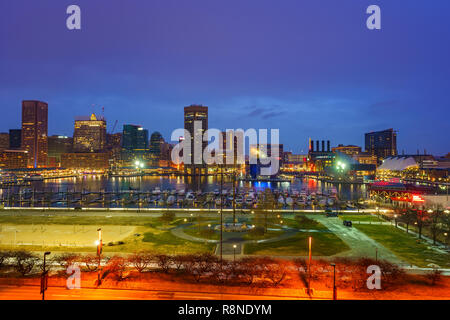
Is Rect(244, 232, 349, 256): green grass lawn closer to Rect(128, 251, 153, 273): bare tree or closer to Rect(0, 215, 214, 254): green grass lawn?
Rect(0, 215, 214, 254): green grass lawn

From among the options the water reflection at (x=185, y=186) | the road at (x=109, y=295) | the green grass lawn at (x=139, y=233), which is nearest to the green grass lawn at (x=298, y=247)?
the green grass lawn at (x=139, y=233)

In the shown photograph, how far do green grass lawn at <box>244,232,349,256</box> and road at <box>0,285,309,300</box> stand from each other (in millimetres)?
9991

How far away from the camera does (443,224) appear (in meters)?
35.2

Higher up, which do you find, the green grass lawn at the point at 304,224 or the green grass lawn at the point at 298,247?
the green grass lawn at the point at 304,224

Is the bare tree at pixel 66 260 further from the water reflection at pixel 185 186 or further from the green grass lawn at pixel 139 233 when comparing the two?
the water reflection at pixel 185 186

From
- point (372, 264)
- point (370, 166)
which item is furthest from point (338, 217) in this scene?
point (370, 166)

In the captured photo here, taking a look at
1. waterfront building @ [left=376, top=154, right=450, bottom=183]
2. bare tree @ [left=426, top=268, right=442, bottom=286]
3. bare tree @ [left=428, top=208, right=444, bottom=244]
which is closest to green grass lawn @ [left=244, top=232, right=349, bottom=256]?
bare tree @ [left=426, top=268, right=442, bottom=286]

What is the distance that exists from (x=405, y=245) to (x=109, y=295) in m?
27.6

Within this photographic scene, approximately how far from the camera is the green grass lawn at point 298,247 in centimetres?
2688

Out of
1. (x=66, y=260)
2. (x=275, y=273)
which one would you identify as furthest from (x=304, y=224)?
(x=66, y=260)

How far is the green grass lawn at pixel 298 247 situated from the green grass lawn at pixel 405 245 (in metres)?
4.71

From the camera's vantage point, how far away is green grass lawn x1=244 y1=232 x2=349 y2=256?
26.9 meters
